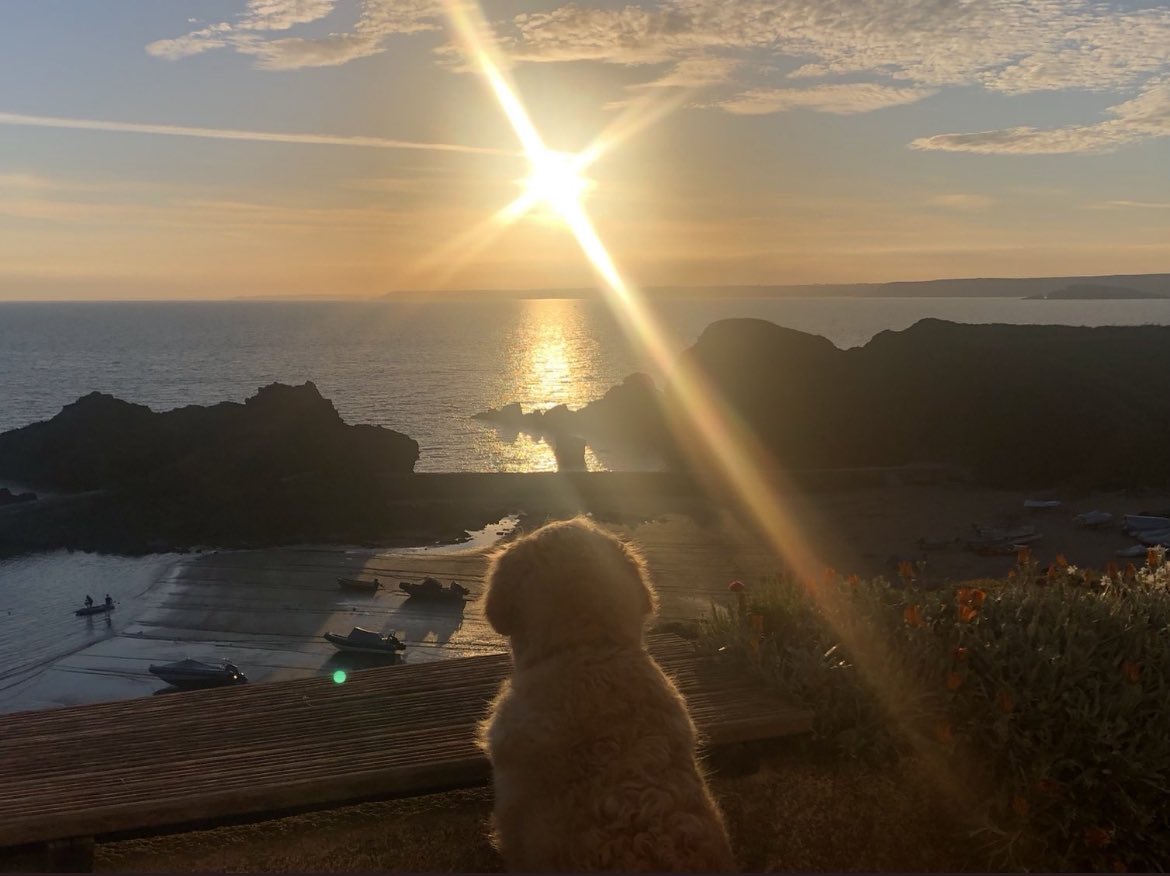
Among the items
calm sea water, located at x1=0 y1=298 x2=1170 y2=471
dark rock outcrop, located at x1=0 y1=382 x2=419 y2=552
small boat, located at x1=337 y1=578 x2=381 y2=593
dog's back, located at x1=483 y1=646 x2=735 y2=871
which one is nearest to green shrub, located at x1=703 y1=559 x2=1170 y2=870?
dog's back, located at x1=483 y1=646 x2=735 y2=871

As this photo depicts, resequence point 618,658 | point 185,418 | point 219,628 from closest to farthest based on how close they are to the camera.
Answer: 1. point 618,658
2. point 219,628
3. point 185,418

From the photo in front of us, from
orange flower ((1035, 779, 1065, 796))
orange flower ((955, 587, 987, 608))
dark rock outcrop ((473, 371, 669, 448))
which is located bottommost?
dark rock outcrop ((473, 371, 669, 448))

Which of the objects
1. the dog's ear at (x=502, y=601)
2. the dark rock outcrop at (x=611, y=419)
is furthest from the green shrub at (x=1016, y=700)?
the dark rock outcrop at (x=611, y=419)

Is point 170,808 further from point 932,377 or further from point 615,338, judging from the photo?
point 615,338

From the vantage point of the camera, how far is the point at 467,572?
94.0 ft

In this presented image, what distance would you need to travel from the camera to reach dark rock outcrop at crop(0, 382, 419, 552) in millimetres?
36469

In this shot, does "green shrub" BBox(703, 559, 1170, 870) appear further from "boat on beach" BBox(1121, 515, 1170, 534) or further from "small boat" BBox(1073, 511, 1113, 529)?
"small boat" BBox(1073, 511, 1113, 529)

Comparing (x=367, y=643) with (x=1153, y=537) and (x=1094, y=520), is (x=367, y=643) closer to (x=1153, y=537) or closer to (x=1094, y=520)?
(x=1153, y=537)

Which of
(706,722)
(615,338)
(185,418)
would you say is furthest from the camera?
(615,338)

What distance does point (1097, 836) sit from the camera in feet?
13.6

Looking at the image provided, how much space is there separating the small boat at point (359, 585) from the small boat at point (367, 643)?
5.52m

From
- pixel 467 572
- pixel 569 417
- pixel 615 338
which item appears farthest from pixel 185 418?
pixel 615 338

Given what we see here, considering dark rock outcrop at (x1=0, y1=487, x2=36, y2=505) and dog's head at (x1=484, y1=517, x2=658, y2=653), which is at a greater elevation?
dog's head at (x1=484, y1=517, x2=658, y2=653)

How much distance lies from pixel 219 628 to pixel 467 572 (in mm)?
7505
